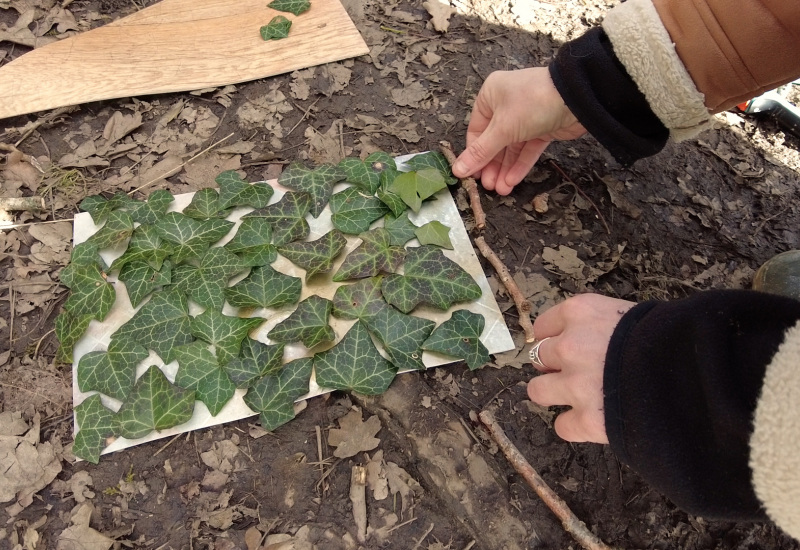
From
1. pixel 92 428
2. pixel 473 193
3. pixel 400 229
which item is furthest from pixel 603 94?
pixel 92 428

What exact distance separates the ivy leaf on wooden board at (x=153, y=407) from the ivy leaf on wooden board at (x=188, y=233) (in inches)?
19.2

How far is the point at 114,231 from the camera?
2.25 meters

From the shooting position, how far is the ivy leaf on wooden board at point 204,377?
6.38 ft

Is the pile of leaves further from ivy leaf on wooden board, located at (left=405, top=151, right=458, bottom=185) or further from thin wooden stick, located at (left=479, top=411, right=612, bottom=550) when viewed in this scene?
thin wooden stick, located at (left=479, top=411, right=612, bottom=550)

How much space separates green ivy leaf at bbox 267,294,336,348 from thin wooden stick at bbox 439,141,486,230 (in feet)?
2.44

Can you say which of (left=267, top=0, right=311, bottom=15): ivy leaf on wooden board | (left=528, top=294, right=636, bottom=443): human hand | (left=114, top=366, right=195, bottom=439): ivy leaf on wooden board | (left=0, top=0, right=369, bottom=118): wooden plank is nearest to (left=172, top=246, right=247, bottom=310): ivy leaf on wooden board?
(left=114, top=366, right=195, bottom=439): ivy leaf on wooden board

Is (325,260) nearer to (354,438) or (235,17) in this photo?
(354,438)

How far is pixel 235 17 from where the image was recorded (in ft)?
9.73

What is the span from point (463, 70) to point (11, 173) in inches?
86.5

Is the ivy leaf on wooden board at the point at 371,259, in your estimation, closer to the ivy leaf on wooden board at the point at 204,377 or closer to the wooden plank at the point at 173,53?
the ivy leaf on wooden board at the point at 204,377

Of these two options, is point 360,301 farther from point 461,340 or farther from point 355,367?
point 461,340

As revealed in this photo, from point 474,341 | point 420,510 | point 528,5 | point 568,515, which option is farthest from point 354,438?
point 528,5

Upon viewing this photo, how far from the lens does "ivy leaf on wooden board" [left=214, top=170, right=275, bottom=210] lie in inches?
91.9

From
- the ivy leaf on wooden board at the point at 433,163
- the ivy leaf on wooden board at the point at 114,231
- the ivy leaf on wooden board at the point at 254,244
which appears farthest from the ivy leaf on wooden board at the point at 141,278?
the ivy leaf on wooden board at the point at 433,163
